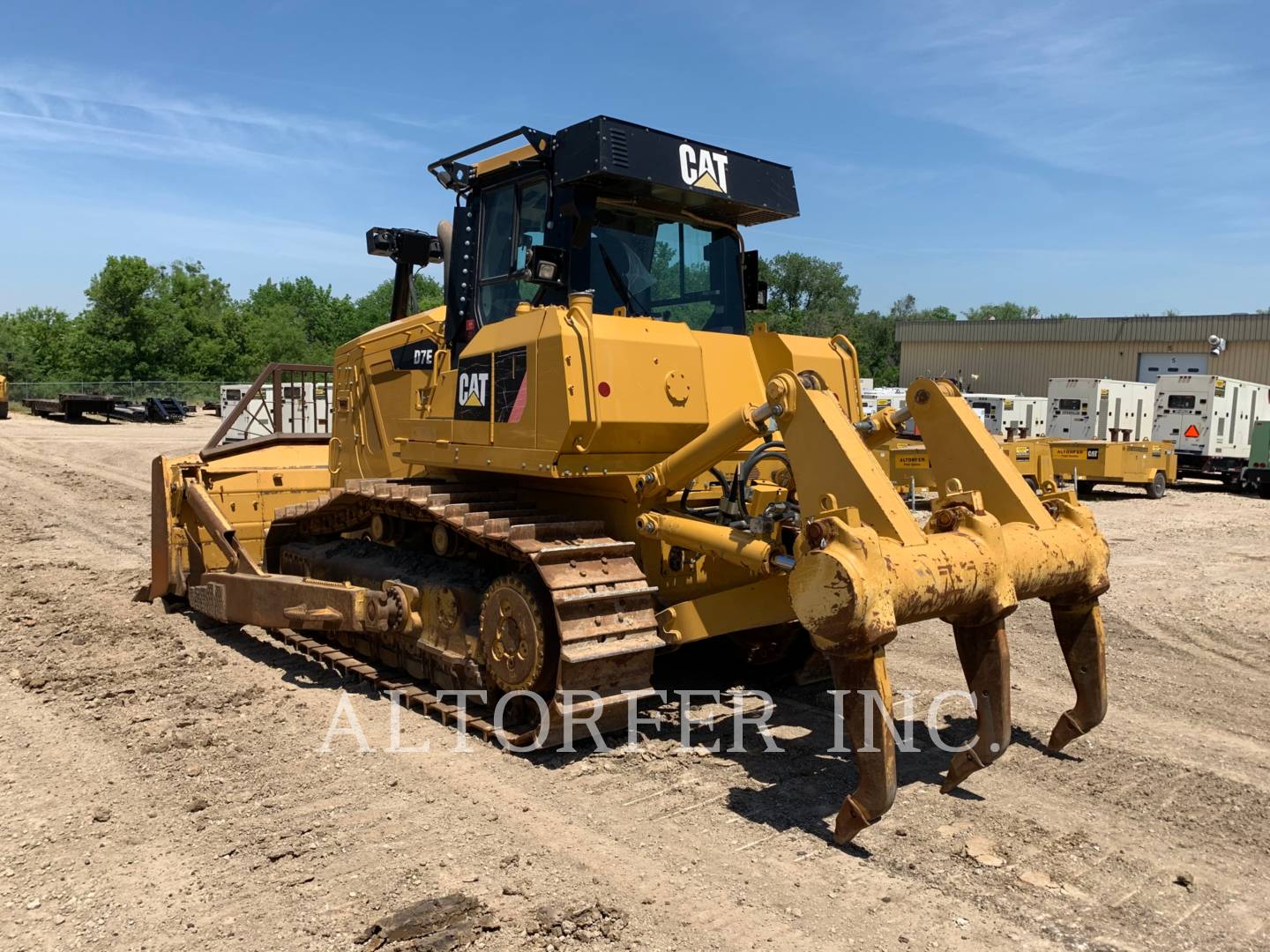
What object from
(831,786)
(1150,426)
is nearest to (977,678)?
(831,786)

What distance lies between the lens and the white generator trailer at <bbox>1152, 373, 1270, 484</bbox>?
→ 77.3 ft

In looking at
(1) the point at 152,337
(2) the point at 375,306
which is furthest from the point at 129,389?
(2) the point at 375,306

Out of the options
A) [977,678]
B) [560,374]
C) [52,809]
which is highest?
[560,374]

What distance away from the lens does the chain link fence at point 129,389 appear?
54.4 metres

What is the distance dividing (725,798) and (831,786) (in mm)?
561

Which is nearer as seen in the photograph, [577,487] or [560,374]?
[560,374]

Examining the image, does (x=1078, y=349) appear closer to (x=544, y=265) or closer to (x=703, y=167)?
(x=703, y=167)

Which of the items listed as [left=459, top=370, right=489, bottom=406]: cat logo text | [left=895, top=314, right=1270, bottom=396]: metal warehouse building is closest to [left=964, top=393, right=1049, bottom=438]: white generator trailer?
[left=895, top=314, right=1270, bottom=396]: metal warehouse building

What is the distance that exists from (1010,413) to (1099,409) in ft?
8.32

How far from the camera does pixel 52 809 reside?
4617 mm

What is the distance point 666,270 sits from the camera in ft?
20.3

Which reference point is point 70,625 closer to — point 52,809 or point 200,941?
point 52,809

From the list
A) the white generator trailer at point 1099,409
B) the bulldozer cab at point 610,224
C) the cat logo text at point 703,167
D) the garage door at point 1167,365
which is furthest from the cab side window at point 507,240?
the garage door at point 1167,365

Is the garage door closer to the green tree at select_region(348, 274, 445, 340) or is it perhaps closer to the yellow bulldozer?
the yellow bulldozer
